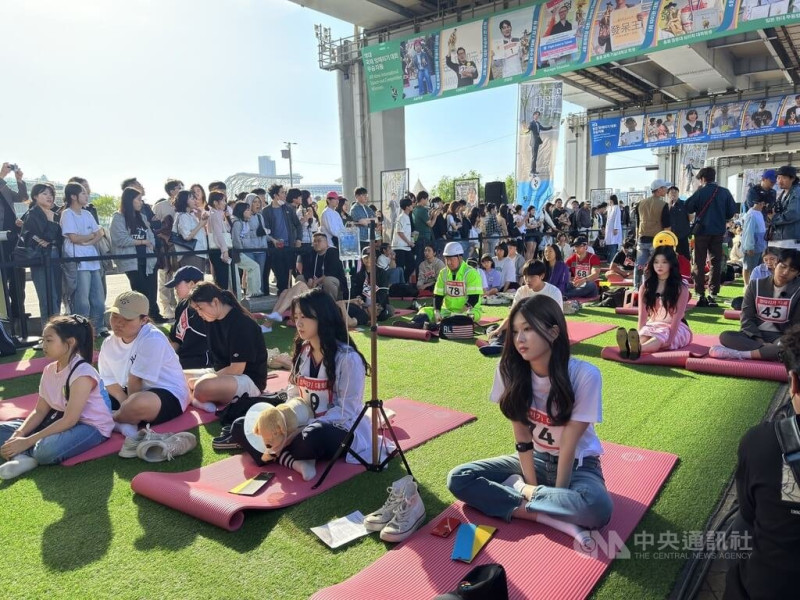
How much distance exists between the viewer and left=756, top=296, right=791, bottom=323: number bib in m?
5.08

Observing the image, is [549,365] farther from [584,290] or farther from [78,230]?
[584,290]

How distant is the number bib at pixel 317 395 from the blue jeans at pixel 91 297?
494cm

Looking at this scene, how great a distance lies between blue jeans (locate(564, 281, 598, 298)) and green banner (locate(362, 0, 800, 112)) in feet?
13.4

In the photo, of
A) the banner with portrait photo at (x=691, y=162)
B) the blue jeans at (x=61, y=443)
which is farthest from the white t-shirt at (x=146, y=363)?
the banner with portrait photo at (x=691, y=162)

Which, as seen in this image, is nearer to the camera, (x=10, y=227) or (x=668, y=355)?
Answer: (x=668, y=355)

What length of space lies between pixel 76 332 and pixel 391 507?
7.35 feet

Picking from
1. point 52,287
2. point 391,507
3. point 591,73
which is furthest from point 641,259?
point 591,73

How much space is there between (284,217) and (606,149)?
53.5 ft

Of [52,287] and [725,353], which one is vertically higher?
[52,287]

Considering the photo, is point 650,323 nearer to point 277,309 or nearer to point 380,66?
point 277,309

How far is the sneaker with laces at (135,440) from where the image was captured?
3643 mm

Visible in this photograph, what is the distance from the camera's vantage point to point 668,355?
531 centimetres

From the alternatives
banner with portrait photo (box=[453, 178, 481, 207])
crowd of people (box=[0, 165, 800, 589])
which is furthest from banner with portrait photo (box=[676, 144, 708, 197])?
crowd of people (box=[0, 165, 800, 589])

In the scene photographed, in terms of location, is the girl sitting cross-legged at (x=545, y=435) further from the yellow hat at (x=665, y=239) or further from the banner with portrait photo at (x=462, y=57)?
the banner with portrait photo at (x=462, y=57)
